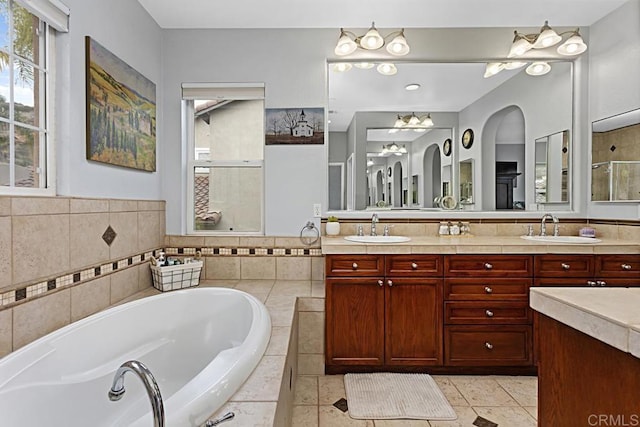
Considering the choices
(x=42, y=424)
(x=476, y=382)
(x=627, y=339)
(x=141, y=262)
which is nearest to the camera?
(x=627, y=339)

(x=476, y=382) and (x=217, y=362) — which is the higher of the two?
(x=217, y=362)

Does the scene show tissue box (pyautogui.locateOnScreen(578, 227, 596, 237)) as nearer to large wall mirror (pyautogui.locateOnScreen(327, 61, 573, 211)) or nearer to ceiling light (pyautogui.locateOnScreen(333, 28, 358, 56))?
large wall mirror (pyautogui.locateOnScreen(327, 61, 573, 211))

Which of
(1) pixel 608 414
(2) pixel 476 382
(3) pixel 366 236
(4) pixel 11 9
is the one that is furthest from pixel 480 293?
(4) pixel 11 9

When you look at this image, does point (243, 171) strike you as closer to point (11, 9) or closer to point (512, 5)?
point (11, 9)

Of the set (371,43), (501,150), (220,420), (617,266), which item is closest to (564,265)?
(617,266)

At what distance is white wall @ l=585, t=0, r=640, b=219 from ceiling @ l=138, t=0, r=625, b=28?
0.11m

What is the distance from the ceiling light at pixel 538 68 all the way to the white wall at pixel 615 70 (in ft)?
1.03

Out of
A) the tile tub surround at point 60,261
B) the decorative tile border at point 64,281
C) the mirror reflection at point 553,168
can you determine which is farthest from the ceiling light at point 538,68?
the decorative tile border at point 64,281

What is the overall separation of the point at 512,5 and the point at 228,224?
270 cm

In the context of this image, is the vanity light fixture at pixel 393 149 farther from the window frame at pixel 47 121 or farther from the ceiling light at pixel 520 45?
the window frame at pixel 47 121

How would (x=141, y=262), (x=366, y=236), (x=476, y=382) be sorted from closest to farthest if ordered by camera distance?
1. (x=476, y=382)
2. (x=141, y=262)
3. (x=366, y=236)

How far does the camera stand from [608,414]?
1011 mm

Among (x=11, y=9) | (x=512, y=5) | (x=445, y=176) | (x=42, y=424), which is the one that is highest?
(x=512, y=5)

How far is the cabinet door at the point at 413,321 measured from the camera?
2.51 metres
